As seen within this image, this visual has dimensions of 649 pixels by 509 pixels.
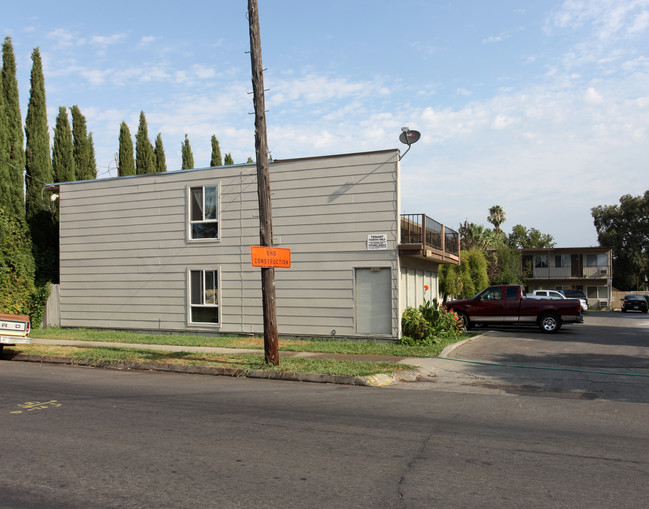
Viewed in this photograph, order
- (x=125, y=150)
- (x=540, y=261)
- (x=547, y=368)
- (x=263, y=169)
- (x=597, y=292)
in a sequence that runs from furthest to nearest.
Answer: (x=540, y=261) → (x=597, y=292) → (x=125, y=150) → (x=547, y=368) → (x=263, y=169)

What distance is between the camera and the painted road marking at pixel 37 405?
767cm

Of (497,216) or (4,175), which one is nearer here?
(4,175)

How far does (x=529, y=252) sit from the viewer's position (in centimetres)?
5362

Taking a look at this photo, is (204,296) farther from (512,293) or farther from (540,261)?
(540,261)

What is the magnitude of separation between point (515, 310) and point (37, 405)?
17.0 m

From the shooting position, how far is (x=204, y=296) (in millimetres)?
18094

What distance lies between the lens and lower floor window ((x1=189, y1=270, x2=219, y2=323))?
1795 centimetres

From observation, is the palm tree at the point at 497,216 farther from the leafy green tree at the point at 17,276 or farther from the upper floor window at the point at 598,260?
the leafy green tree at the point at 17,276

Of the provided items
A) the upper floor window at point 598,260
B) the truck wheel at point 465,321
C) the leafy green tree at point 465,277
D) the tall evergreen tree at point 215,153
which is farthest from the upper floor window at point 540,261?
the truck wheel at point 465,321

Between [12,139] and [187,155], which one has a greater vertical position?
[187,155]

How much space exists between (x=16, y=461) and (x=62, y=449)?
0.48 meters

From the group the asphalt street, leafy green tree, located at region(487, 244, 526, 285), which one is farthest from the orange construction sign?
leafy green tree, located at region(487, 244, 526, 285)

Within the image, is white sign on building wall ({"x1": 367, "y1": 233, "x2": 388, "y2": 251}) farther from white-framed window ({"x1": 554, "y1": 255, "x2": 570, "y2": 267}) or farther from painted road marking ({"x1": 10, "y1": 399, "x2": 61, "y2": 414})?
white-framed window ({"x1": 554, "y1": 255, "x2": 570, "y2": 267})

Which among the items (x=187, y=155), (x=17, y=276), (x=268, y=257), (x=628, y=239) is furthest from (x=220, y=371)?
(x=628, y=239)
